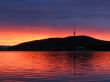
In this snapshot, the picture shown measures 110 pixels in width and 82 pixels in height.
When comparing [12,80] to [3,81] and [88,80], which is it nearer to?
[3,81]

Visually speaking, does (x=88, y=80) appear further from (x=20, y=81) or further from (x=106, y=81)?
(x=20, y=81)

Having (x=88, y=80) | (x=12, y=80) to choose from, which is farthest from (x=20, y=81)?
(x=88, y=80)

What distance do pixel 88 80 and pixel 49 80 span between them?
4889 mm

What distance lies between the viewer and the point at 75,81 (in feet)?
150

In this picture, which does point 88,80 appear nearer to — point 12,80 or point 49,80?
point 49,80

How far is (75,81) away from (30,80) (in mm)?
5688

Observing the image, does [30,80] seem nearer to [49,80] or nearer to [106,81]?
[49,80]

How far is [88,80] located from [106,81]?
8.70 feet

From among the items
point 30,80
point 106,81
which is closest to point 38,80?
point 30,80

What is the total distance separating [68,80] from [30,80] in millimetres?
4761

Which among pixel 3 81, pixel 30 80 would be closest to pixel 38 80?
pixel 30 80

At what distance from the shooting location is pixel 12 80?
46.5 meters

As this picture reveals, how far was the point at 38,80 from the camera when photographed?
154 ft

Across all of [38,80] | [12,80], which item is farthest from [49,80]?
[12,80]
